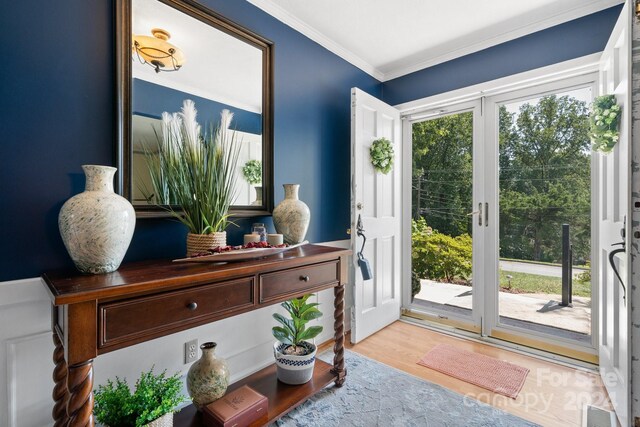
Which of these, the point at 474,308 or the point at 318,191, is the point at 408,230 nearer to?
the point at 474,308

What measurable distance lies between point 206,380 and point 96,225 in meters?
0.89

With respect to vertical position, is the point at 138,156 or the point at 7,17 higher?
the point at 7,17

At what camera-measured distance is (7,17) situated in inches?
47.2

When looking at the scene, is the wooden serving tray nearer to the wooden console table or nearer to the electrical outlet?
the wooden console table

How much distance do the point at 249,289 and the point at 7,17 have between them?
4.55ft

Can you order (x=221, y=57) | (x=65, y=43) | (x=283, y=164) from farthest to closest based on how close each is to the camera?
1. (x=283, y=164)
2. (x=221, y=57)
3. (x=65, y=43)

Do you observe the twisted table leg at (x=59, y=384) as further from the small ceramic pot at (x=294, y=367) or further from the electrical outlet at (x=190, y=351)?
the small ceramic pot at (x=294, y=367)

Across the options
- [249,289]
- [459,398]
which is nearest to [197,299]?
[249,289]

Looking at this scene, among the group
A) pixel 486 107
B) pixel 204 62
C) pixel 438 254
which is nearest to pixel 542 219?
pixel 438 254

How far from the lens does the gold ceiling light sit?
152 centimetres

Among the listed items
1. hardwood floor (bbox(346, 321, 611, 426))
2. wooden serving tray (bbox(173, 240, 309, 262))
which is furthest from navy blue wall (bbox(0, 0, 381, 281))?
hardwood floor (bbox(346, 321, 611, 426))

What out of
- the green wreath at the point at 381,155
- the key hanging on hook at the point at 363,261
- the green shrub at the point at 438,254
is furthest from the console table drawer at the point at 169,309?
the green shrub at the point at 438,254

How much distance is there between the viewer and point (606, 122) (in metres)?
1.63

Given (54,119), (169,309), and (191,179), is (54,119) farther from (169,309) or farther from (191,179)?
(169,309)
